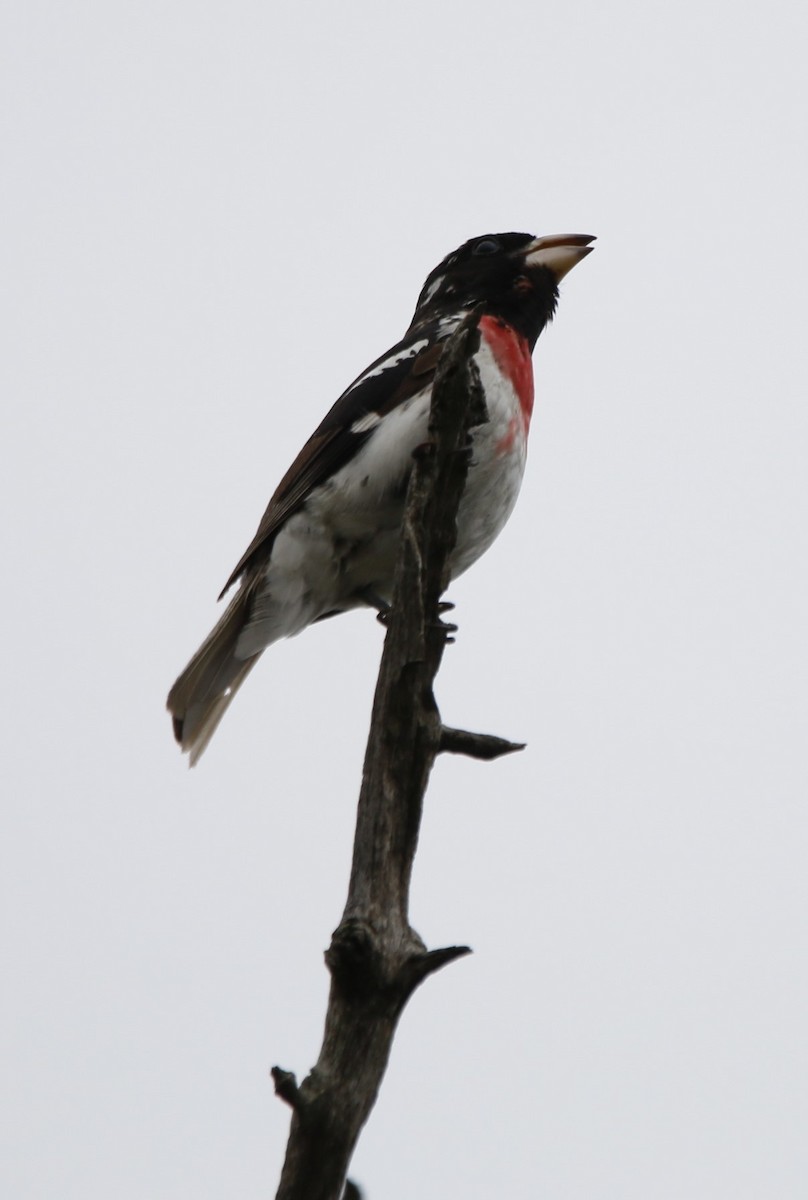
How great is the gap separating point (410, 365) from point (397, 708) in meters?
2.53

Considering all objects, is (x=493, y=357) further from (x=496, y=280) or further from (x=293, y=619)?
(x=293, y=619)

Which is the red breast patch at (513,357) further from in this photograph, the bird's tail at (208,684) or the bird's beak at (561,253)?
the bird's tail at (208,684)

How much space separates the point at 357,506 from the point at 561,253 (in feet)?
6.23

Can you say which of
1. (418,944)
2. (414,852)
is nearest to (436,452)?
(414,852)

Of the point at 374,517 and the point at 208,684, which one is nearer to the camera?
the point at 374,517

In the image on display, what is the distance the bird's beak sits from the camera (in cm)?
655

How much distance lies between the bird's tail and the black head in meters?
1.79

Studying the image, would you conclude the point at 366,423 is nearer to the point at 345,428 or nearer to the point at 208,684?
the point at 345,428

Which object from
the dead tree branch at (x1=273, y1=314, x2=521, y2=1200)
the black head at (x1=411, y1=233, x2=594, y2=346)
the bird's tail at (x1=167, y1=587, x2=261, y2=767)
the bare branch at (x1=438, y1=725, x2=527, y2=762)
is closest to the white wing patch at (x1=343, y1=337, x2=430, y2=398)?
the black head at (x1=411, y1=233, x2=594, y2=346)

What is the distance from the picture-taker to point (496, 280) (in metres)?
6.59

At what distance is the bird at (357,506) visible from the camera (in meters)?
5.46

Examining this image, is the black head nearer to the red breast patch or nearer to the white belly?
the red breast patch

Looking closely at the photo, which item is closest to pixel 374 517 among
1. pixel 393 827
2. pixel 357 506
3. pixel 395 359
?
pixel 357 506

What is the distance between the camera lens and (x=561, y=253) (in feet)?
21.5
